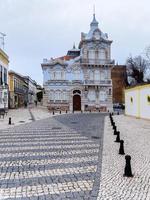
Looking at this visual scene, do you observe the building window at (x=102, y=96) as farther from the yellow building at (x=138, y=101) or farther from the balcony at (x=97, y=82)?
the yellow building at (x=138, y=101)

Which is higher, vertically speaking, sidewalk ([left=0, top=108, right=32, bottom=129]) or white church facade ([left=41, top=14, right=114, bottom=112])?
white church facade ([left=41, top=14, right=114, bottom=112])

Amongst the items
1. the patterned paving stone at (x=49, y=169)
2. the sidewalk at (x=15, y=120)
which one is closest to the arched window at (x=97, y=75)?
the sidewalk at (x=15, y=120)

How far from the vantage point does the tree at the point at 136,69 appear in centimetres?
6120

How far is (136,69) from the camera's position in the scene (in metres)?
62.7

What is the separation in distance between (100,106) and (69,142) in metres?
37.0

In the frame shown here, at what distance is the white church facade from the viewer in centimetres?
4884

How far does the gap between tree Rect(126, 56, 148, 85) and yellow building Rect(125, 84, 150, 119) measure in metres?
28.1

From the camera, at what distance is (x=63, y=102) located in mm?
48844

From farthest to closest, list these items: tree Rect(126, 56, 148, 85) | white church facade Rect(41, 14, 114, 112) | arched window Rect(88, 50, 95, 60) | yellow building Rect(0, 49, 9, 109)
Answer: tree Rect(126, 56, 148, 85) < arched window Rect(88, 50, 95, 60) < white church facade Rect(41, 14, 114, 112) < yellow building Rect(0, 49, 9, 109)

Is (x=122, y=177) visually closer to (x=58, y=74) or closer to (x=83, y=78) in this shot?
(x=83, y=78)

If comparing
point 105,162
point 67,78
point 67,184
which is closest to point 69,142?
point 105,162

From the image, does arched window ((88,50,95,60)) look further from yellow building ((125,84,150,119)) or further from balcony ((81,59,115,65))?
yellow building ((125,84,150,119))

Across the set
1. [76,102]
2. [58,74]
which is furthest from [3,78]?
[76,102]

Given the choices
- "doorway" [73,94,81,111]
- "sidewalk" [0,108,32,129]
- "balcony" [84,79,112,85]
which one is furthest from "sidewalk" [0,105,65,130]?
"balcony" [84,79,112,85]
